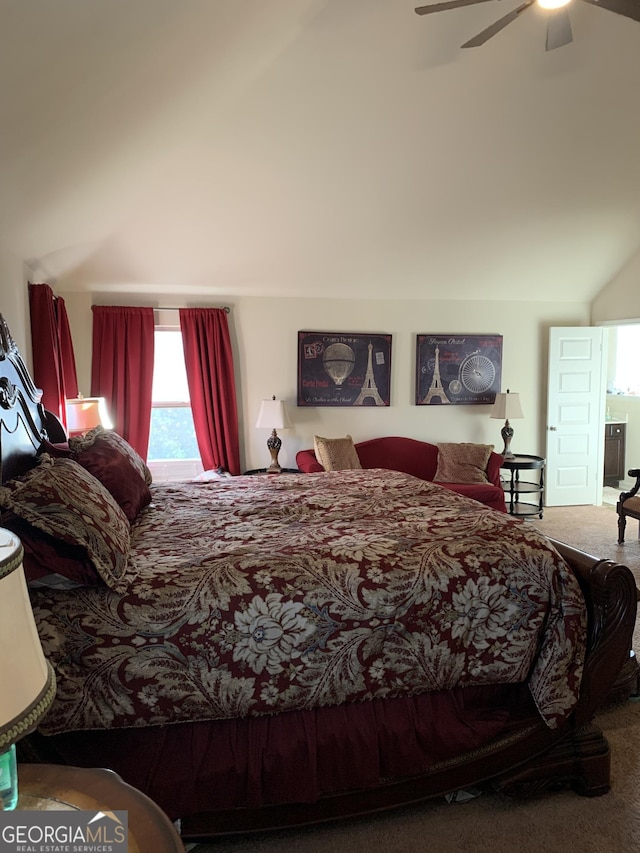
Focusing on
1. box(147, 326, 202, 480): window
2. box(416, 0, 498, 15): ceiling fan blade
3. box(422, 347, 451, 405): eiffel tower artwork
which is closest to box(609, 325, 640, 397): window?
box(422, 347, 451, 405): eiffel tower artwork

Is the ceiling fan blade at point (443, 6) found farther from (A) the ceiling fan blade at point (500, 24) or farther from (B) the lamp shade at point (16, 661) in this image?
(B) the lamp shade at point (16, 661)

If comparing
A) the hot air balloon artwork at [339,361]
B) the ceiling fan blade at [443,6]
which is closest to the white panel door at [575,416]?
the hot air balloon artwork at [339,361]

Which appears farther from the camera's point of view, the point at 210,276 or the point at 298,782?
the point at 210,276

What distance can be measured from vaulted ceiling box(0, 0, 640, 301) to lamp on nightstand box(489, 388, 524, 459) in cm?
105

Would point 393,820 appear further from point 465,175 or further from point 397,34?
point 465,175

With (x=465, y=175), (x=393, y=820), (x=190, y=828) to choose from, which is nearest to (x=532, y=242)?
(x=465, y=175)

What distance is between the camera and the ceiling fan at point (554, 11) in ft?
7.57

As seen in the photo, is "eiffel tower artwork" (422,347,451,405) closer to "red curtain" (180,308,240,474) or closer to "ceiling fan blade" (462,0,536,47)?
"red curtain" (180,308,240,474)

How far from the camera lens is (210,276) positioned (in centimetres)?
514

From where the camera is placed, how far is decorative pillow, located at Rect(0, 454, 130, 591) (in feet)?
5.74

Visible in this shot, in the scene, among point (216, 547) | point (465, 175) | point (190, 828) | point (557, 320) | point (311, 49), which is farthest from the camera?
point (557, 320)

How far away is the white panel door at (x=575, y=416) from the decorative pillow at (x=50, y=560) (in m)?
5.36

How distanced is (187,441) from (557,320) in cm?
400

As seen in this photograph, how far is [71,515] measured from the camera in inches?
71.1
